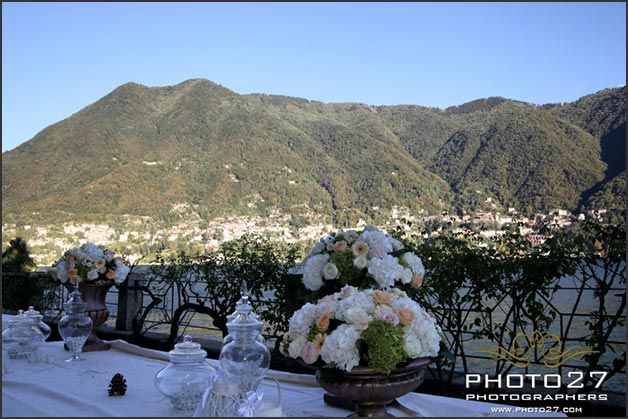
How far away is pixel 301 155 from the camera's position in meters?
37.1

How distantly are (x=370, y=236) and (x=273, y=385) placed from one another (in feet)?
2.46

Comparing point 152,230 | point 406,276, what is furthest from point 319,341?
point 152,230

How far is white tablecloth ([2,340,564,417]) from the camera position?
2006 millimetres

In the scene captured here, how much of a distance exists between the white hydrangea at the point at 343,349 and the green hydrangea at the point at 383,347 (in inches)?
1.4

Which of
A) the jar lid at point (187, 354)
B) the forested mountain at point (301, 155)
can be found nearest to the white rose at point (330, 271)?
the jar lid at point (187, 354)

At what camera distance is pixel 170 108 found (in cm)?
4447

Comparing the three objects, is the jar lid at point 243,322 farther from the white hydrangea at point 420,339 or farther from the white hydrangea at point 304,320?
the white hydrangea at point 420,339

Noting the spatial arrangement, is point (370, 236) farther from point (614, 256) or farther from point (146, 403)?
point (614, 256)

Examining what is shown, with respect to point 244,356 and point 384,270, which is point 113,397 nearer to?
point 244,356

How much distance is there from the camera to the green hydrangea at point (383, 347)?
66.2 inches

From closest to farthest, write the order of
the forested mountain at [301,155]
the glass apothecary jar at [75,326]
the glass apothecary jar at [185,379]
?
the glass apothecary jar at [185,379] → the glass apothecary jar at [75,326] → the forested mountain at [301,155]

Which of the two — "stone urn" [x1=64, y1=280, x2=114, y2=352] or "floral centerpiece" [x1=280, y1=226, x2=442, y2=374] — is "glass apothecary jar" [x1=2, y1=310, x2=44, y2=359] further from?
"floral centerpiece" [x1=280, y1=226, x2=442, y2=374]

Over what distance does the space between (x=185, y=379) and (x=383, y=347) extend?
0.70 m

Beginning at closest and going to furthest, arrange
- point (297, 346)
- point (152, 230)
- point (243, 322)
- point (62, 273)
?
1. point (297, 346)
2. point (243, 322)
3. point (62, 273)
4. point (152, 230)
